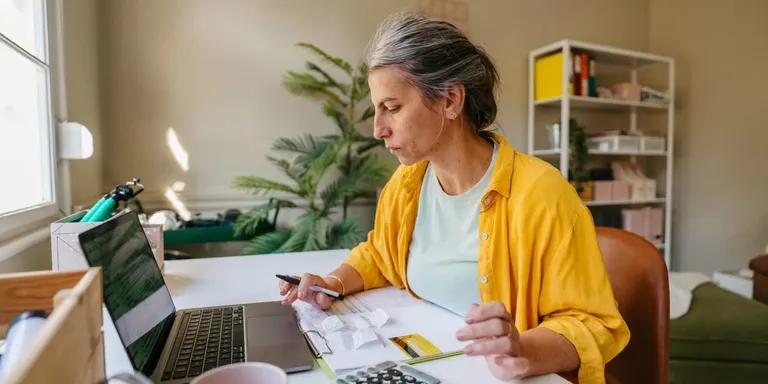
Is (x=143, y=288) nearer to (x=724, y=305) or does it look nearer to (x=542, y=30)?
(x=724, y=305)

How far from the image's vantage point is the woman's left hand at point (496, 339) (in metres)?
0.57

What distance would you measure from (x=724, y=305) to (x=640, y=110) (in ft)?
7.20

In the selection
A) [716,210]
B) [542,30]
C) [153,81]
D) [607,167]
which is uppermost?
[542,30]

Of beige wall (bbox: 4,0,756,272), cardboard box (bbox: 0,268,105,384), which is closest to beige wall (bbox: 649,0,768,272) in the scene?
beige wall (bbox: 4,0,756,272)

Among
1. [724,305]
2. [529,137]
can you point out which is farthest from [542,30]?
[724,305]

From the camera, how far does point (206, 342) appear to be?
703mm

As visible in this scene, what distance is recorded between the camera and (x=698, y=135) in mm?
3252

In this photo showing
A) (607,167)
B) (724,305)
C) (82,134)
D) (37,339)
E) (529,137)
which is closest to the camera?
(37,339)

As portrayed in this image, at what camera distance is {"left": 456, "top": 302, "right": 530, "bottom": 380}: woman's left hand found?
1.88ft

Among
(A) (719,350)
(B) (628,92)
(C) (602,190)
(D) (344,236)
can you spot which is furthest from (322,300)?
(B) (628,92)

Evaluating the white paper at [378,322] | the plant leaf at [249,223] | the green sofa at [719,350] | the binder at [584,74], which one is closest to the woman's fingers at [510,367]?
the white paper at [378,322]

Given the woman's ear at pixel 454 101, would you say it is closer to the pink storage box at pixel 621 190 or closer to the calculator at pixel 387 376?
the calculator at pixel 387 376

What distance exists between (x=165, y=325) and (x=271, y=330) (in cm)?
17

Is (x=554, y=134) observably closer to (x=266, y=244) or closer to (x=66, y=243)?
(x=266, y=244)
